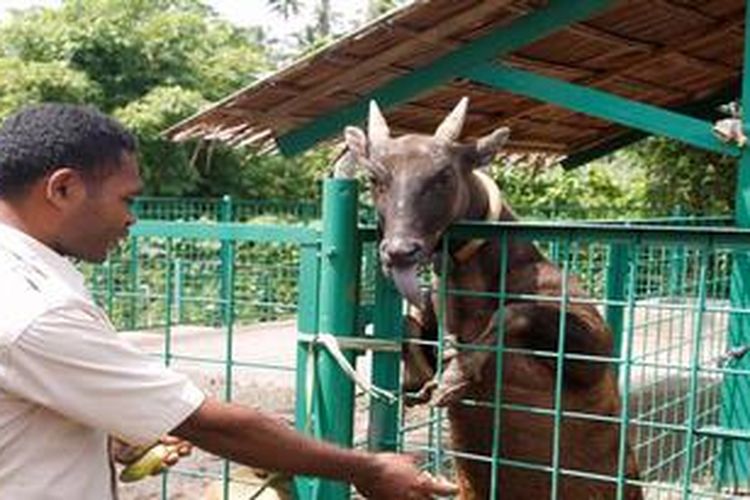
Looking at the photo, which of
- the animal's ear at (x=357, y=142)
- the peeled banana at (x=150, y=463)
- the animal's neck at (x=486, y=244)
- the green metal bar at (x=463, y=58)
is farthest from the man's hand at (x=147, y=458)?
the green metal bar at (x=463, y=58)

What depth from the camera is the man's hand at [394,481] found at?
7.31 feet

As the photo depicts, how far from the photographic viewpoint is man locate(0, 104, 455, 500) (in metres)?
1.87

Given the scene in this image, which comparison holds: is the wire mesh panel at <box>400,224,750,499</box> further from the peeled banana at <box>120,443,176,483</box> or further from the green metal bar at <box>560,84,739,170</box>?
the green metal bar at <box>560,84,739,170</box>

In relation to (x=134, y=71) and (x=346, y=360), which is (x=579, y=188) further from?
(x=346, y=360)

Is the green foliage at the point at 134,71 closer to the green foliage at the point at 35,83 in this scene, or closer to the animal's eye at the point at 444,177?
the green foliage at the point at 35,83

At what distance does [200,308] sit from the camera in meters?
8.29

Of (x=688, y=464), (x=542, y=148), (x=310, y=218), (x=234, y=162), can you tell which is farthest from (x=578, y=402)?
(x=234, y=162)

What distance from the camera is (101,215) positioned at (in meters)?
A: 2.08

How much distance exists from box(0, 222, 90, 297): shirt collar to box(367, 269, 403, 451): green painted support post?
4.17ft

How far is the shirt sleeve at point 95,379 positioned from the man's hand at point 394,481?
0.40 meters

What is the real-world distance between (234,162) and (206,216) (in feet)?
15.2

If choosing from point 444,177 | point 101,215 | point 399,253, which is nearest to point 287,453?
point 101,215

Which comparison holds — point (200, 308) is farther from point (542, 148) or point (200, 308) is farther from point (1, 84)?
point (1, 84)

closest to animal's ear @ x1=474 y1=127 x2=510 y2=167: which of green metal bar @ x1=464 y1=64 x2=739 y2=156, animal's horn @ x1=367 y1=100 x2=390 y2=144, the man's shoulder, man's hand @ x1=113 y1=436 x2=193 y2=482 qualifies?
animal's horn @ x1=367 y1=100 x2=390 y2=144
